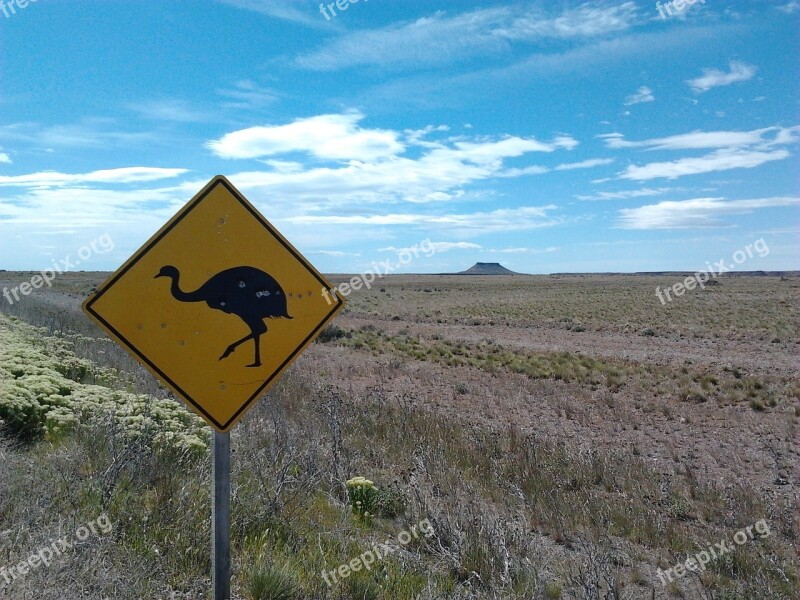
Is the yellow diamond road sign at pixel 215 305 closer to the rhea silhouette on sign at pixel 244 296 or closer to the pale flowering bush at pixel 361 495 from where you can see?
the rhea silhouette on sign at pixel 244 296

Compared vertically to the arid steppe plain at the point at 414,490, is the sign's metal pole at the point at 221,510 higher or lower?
higher

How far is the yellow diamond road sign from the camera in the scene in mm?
2615

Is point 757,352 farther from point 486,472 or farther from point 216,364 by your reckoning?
point 216,364

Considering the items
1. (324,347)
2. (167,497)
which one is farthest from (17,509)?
(324,347)

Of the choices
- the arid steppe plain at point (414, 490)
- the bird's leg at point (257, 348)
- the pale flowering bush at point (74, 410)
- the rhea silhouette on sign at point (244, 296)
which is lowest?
the arid steppe plain at point (414, 490)

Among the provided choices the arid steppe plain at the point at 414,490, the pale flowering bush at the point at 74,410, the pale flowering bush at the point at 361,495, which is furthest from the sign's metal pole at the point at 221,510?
the pale flowering bush at the point at 361,495

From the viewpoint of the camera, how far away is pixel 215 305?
2.71 metres

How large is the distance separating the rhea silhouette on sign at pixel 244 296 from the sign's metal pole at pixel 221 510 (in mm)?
399

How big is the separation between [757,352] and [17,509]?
A: 23139 millimetres

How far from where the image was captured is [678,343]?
24.1 m

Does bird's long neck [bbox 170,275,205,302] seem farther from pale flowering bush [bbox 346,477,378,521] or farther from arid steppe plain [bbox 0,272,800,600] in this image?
pale flowering bush [bbox 346,477,378,521]

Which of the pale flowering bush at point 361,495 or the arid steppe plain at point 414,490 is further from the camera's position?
the pale flowering bush at point 361,495

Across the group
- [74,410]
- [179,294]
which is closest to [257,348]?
[179,294]

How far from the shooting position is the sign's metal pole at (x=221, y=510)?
261cm
